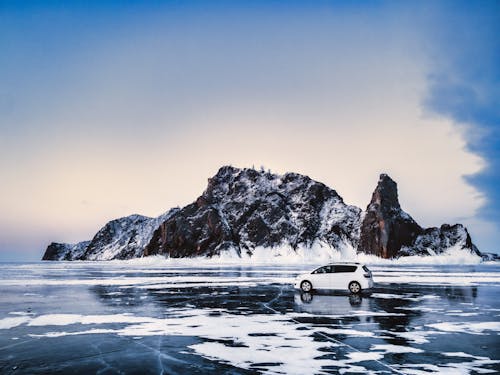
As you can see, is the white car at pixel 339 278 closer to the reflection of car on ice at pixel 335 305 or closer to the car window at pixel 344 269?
the car window at pixel 344 269

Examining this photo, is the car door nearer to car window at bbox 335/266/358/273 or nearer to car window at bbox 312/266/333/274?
car window at bbox 335/266/358/273

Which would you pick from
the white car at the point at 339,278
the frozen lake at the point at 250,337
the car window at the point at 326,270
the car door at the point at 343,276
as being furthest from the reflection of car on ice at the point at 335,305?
the car window at the point at 326,270

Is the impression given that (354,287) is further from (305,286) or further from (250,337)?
(250,337)

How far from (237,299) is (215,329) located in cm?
996

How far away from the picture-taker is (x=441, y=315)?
59.1ft

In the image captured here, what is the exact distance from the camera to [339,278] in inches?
1069

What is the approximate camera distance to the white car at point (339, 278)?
26641 millimetres

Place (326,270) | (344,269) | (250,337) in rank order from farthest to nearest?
(326,270) → (344,269) → (250,337)

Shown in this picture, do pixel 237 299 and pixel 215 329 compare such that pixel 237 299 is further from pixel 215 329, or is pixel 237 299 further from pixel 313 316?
pixel 215 329

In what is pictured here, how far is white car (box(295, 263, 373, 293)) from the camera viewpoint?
2664 centimetres

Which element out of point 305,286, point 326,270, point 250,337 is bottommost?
point 250,337

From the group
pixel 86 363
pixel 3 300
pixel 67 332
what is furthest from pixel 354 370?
pixel 3 300

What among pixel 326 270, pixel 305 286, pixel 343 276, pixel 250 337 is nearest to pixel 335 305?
pixel 343 276

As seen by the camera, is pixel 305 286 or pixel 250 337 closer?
pixel 250 337
